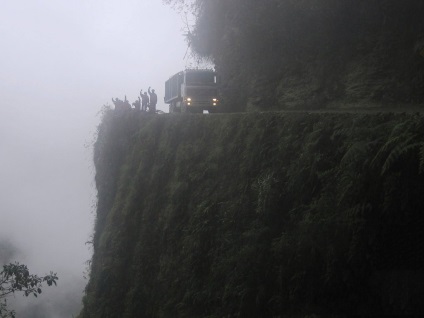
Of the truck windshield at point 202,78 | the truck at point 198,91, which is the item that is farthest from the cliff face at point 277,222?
the truck windshield at point 202,78

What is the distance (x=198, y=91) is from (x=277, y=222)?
18.7m

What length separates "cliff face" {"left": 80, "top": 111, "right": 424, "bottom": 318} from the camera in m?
6.98

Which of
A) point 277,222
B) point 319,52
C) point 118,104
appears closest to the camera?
point 277,222

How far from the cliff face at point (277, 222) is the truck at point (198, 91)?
8.56 m

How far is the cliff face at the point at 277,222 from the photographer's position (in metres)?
6.98

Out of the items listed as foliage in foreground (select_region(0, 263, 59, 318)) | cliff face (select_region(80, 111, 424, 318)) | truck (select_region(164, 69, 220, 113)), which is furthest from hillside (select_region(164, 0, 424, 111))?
foliage in foreground (select_region(0, 263, 59, 318))

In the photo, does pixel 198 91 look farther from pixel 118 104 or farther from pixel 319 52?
pixel 319 52

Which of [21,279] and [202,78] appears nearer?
[21,279]

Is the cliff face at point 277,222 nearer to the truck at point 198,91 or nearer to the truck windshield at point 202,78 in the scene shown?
the truck at point 198,91

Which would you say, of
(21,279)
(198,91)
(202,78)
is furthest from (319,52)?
(21,279)

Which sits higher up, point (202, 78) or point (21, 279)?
point (202, 78)

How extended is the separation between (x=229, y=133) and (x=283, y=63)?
302 inches

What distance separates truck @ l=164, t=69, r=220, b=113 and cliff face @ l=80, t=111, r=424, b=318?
337 inches

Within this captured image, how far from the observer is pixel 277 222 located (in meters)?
9.75
